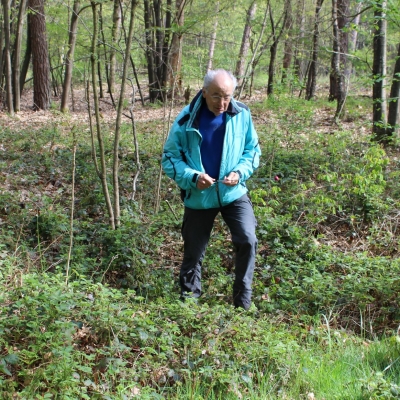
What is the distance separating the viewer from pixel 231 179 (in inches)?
147

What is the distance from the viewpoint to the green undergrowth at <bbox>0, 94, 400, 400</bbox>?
290 centimetres

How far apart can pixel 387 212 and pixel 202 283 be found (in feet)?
10.3

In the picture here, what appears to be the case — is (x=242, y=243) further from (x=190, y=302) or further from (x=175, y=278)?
(x=175, y=278)

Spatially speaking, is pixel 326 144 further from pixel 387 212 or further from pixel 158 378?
pixel 158 378

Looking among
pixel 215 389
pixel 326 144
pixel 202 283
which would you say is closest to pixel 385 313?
pixel 202 283

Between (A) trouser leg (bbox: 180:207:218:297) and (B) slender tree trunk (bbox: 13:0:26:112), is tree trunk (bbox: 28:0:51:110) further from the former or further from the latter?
(A) trouser leg (bbox: 180:207:218:297)

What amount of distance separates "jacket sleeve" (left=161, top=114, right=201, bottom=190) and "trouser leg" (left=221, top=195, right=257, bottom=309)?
0.48 metres

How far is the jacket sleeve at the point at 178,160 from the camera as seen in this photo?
12.5 ft

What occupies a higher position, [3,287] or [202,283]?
[3,287]

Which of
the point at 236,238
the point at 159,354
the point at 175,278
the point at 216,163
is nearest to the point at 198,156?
the point at 216,163

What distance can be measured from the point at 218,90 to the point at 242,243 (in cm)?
134

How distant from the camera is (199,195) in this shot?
12.8ft

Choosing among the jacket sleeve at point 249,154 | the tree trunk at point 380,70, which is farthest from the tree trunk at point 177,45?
the tree trunk at point 380,70

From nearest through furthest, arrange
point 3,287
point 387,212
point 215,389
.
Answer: point 215,389, point 3,287, point 387,212
